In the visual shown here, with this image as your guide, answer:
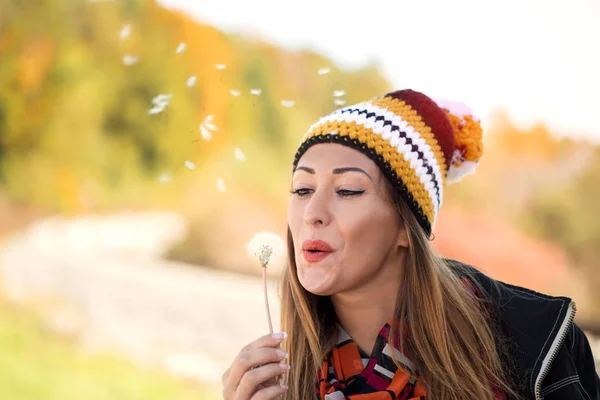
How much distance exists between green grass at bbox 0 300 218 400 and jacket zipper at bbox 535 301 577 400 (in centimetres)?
232

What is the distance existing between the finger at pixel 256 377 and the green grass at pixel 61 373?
228cm

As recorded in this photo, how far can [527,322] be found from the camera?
1.34m

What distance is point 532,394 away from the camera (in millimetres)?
1269

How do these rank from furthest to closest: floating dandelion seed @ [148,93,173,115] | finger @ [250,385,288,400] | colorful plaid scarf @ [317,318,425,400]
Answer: floating dandelion seed @ [148,93,173,115] → colorful plaid scarf @ [317,318,425,400] → finger @ [250,385,288,400]

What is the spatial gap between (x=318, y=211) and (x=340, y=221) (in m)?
0.05

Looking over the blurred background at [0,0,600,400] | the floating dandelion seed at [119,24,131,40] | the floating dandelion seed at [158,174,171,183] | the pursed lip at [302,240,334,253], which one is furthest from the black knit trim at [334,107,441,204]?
the floating dandelion seed at [119,24,131,40]

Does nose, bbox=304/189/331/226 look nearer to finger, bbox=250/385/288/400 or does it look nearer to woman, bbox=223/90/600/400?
woman, bbox=223/90/600/400

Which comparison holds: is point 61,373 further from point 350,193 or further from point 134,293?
point 350,193

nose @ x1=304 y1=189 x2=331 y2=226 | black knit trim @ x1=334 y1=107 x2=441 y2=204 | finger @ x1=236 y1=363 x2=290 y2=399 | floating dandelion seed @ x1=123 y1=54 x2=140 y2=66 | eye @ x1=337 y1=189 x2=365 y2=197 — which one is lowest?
finger @ x1=236 y1=363 x2=290 y2=399

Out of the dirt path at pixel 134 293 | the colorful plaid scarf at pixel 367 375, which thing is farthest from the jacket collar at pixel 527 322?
the dirt path at pixel 134 293

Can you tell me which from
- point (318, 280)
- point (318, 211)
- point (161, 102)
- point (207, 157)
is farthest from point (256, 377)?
point (207, 157)

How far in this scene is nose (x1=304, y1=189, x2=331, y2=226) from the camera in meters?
1.19

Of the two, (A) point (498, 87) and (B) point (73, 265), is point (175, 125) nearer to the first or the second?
(B) point (73, 265)

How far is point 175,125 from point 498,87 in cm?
175
